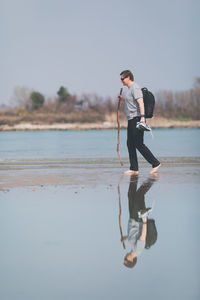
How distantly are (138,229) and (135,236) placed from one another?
0.35 metres

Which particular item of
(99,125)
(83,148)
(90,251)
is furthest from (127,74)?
(99,125)

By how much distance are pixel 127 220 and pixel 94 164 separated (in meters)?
7.97

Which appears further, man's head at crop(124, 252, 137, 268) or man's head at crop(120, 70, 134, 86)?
man's head at crop(120, 70, 134, 86)

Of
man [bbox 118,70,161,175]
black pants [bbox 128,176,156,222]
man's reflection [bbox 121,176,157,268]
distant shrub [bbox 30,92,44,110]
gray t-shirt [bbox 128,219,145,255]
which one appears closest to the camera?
man's reflection [bbox 121,176,157,268]

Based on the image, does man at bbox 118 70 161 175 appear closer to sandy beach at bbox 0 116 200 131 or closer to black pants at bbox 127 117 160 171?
black pants at bbox 127 117 160 171

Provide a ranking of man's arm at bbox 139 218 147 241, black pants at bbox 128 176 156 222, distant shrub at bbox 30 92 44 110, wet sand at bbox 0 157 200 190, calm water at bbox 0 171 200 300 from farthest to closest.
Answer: distant shrub at bbox 30 92 44 110 → wet sand at bbox 0 157 200 190 → black pants at bbox 128 176 156 222 → man's arm at bbox 139 218 147 241 → calm water at bbox 0 171 200 300

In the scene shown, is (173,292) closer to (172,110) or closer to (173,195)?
(173,195)

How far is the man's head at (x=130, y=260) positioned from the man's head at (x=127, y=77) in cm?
699

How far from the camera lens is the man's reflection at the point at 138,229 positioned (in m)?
4.68

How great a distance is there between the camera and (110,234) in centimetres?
549

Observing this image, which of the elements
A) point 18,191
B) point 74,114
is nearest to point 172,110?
point 74,114

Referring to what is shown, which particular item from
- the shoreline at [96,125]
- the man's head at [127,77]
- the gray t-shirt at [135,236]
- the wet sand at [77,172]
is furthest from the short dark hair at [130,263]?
the shoreline at [96,125]

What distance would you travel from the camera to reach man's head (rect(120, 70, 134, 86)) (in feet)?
37.1

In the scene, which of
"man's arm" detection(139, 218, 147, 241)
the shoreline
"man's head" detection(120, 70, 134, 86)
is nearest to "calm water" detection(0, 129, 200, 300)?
"man's arm" detection(139, 218, 147, 241)
